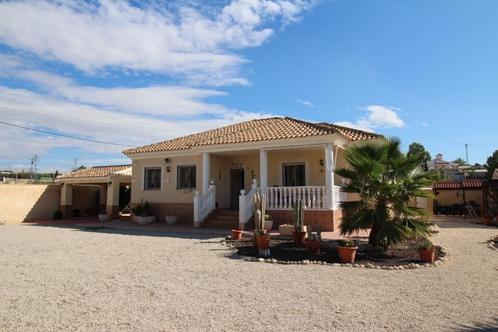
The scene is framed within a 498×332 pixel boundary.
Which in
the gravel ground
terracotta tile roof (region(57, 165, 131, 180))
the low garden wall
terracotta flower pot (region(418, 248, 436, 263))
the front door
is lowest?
the gravel ground

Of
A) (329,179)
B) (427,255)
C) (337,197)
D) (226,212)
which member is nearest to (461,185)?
(337,197)

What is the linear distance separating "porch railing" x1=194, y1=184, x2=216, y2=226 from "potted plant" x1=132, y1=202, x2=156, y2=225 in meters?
3.61

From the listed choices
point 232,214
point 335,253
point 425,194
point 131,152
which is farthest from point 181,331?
point 131,152

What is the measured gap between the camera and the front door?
19.5 metres

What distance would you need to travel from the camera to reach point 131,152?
20156mm

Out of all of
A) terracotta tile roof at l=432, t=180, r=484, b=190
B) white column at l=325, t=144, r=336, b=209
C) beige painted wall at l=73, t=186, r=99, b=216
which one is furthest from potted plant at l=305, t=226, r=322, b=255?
terracotta tile roof at l=432, t=180, r=484, b=190

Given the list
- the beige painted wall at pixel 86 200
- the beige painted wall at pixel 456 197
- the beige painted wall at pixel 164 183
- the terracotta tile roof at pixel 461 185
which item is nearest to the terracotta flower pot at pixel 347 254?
the beige painted wall at pixel 164 183

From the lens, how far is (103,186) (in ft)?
86.3

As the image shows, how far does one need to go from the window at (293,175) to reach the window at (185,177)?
461cm

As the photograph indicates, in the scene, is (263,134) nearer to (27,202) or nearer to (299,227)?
(299,227)

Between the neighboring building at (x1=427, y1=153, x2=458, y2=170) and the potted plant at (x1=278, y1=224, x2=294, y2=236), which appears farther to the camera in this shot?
the neighboring building at (x1=427, y1=153, x2=458, y2=170)

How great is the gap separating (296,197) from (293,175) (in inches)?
112

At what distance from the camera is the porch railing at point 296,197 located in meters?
14.6

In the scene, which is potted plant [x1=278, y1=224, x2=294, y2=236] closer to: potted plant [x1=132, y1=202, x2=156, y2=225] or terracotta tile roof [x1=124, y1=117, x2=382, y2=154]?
terracotta tile roof [x1=124, y1=117, x2=382, y2=154]
